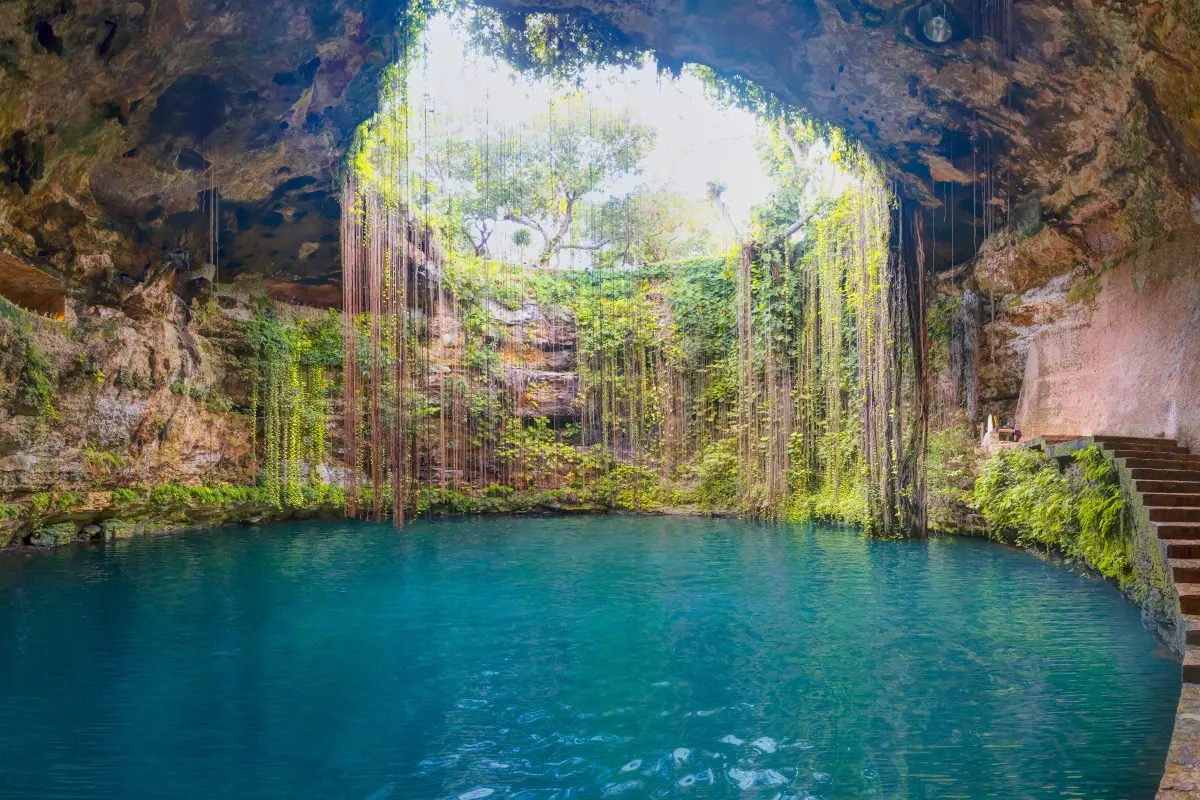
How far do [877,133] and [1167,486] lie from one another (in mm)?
4792

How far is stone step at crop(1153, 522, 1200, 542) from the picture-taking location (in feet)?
16.1

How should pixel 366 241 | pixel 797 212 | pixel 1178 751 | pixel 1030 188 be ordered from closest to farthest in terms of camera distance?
pixel 1178 751 → pixel 1030 188 → pixel 366 241 → pixel 797 212

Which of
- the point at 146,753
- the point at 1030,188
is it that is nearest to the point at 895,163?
the point at 1030,188

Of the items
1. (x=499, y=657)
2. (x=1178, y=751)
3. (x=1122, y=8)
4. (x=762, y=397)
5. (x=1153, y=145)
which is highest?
(x=1122, y=8)

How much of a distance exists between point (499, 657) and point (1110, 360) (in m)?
7.46

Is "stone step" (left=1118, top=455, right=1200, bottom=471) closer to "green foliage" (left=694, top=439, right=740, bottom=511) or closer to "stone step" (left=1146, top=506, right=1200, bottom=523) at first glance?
"stone step" (left=1146, top=506, right=1200, bottom=523)

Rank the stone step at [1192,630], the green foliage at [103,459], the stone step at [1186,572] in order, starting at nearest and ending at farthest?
1. the stone step at [1192,630]
2. the stone step at [1186,572]
3. the green foliage at [103,459]

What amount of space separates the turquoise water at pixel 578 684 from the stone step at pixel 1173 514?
2.59 ft

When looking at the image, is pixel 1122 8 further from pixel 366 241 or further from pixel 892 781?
pixel 366 241

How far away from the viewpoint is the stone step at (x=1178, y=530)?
4902 mm

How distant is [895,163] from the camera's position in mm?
9273

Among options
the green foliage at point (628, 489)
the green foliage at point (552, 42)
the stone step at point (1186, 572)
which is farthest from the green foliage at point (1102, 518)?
the green foliage at point (628, 489)

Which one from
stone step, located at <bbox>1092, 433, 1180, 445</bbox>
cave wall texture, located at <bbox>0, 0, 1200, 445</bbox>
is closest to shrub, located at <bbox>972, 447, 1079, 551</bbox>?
stone step, located at <bbox>1092, 433, 1180, 445</bbox>

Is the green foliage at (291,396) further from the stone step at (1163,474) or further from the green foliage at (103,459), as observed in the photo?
the stone step at (1163,474)
